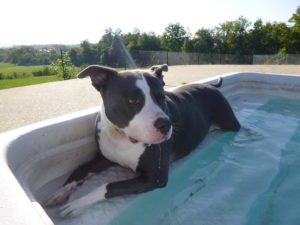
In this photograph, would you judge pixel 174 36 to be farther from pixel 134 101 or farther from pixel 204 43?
pixel 134 101

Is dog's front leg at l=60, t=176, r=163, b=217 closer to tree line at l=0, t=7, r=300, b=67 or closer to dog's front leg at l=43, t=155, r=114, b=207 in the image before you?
dog's front leg at l=43, t=155, r=114, b=207

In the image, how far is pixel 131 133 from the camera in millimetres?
2436

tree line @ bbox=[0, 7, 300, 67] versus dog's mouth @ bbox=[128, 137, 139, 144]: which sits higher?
tree line @ bbox=[0, 7, 300, 67]

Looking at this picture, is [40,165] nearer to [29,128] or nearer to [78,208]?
[29,128]

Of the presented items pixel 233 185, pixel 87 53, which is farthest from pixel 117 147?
pixel 87 53

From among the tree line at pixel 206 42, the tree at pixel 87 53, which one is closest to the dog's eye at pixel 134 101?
the tree line at pixel 206 42

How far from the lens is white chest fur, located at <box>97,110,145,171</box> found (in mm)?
2607

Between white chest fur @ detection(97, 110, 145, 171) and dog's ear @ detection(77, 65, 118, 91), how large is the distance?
0.30 metres

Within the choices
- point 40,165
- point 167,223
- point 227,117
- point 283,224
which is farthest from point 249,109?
point 40,165

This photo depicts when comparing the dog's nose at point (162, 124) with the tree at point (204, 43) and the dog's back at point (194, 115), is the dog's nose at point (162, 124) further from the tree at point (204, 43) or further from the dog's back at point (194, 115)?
the tree at point (204, 43)

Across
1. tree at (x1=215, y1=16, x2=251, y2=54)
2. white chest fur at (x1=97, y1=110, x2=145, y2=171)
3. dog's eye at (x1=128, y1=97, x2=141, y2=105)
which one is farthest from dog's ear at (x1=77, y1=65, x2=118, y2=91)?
tree at (x1=215, y1=16, x2=251, y2=54)

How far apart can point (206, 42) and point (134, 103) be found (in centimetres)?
4230

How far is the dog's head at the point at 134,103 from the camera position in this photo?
2.28 metres

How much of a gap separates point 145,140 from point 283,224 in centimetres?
138
